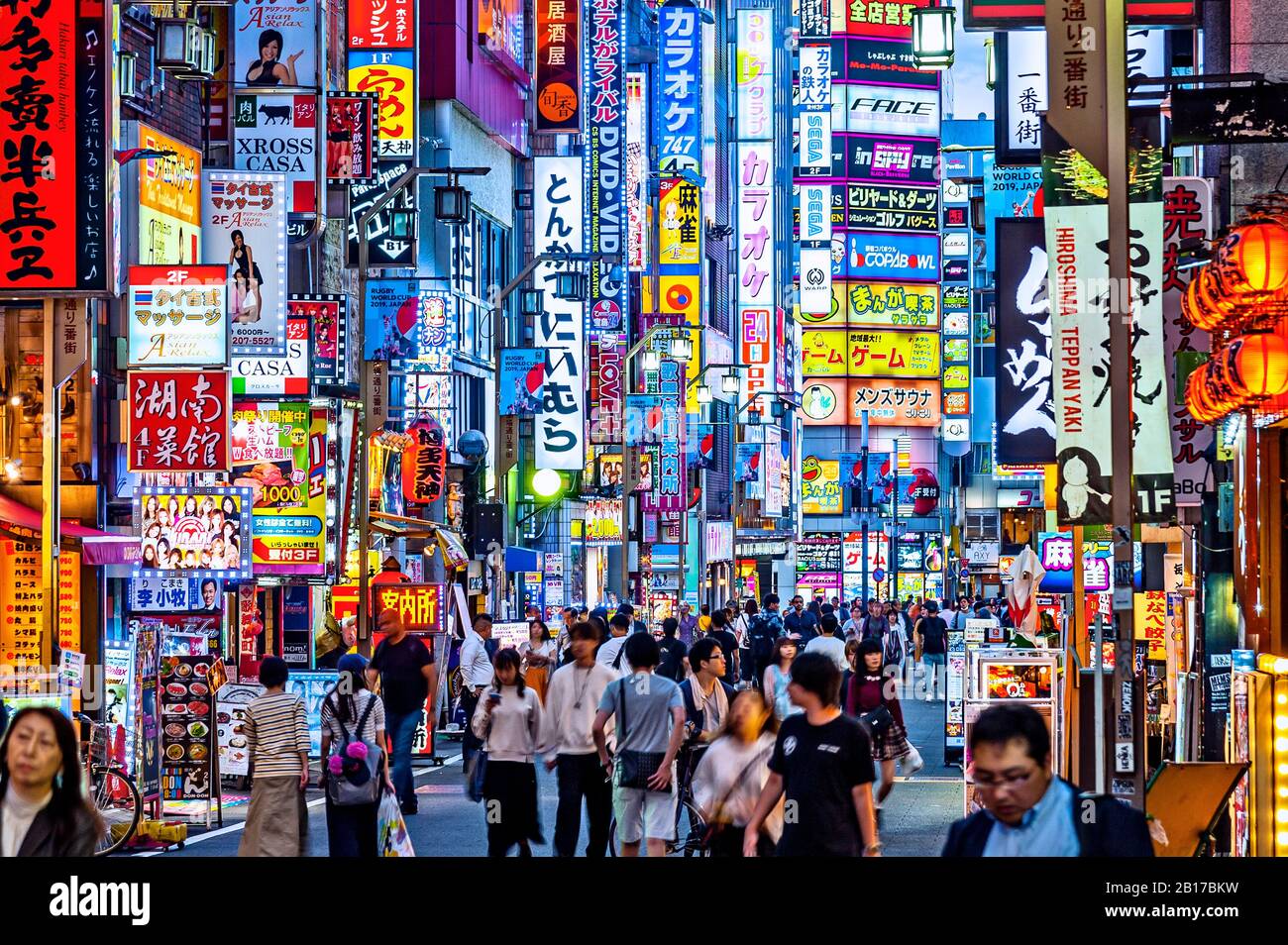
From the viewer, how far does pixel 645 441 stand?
55.7 metres

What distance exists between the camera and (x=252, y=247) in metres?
28.1

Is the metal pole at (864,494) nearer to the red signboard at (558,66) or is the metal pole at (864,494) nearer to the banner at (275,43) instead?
the red signboard at (558,66)

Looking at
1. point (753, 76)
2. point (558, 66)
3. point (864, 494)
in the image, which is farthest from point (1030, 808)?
point (864, 494)

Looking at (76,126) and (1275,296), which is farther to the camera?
(76,126)

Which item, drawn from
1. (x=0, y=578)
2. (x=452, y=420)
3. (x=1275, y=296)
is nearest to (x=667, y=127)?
(x=452, y=420)

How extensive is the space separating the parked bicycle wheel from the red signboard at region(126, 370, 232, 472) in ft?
20.2

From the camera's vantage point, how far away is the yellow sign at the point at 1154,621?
27594 mm

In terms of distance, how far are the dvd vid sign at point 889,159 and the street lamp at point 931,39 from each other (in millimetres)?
66708

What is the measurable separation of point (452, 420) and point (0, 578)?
22211mm

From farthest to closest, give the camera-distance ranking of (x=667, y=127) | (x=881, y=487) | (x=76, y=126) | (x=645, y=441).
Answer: (x=881, y=487) → (x=667, y=127) → (x=645, y=441) → (x=76, y=126)

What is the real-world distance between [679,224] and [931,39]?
35698 mm

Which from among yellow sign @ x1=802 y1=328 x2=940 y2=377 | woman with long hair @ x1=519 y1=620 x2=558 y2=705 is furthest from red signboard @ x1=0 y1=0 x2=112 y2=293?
yellow sign @ x1=802 y1=328 x2=940 y2=377

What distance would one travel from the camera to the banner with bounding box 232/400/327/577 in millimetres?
28812
